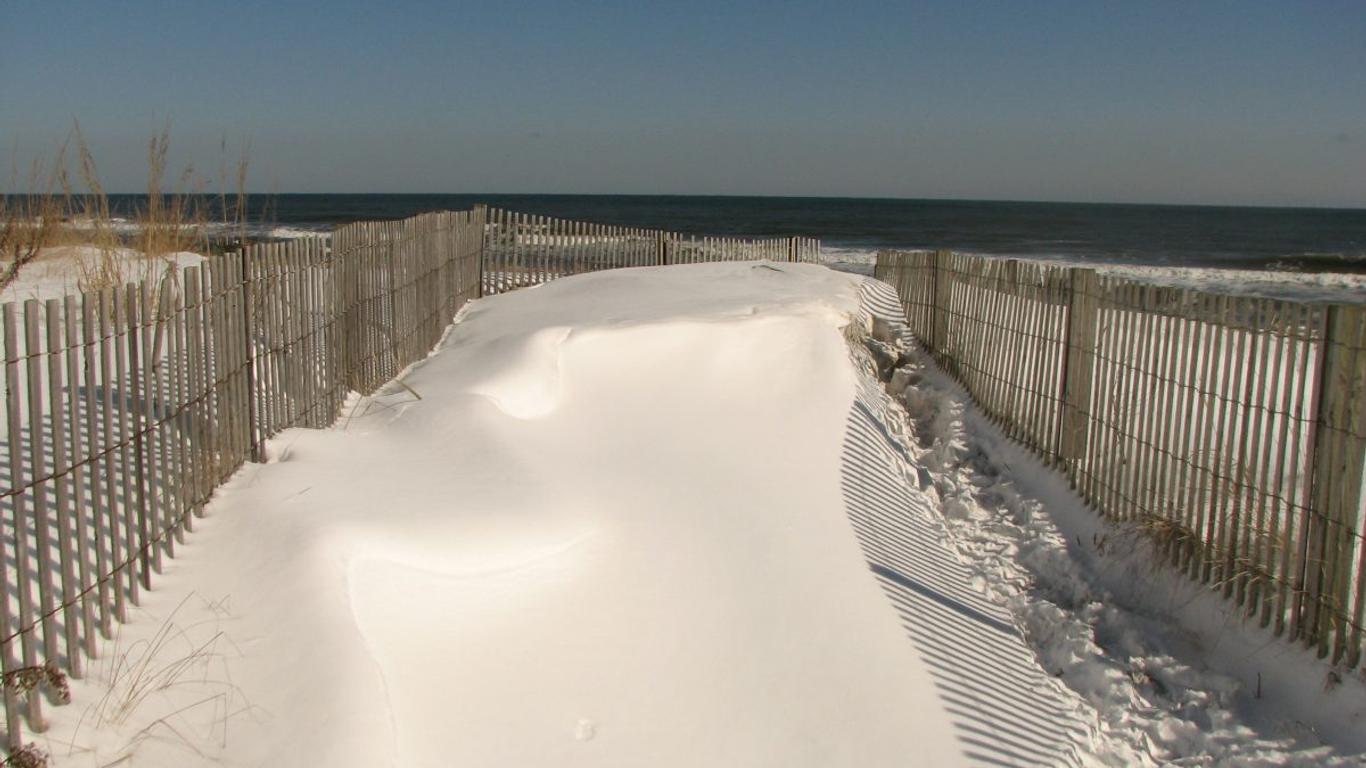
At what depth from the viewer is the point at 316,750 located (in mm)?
3338

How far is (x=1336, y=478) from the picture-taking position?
15.8 ft

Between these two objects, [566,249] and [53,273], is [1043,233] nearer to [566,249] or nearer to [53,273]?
[566,249]

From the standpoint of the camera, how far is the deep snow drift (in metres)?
3.64

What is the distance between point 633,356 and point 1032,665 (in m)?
4.18

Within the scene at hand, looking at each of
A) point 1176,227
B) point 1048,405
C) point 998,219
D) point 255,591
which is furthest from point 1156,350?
point 998,219

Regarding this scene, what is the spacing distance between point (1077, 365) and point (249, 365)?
18.7 feet

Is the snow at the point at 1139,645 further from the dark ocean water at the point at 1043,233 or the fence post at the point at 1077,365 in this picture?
the dark ocean water at the point at 1043,233

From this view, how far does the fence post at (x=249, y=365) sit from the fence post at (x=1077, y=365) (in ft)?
18.2

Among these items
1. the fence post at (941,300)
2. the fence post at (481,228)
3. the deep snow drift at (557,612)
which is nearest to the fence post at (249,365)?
the deep snow drift at (557,612)

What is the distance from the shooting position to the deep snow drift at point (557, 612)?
364 cm

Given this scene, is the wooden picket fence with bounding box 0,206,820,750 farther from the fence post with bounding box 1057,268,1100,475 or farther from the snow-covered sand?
the fence post with bounding box 1057,268,1100,475

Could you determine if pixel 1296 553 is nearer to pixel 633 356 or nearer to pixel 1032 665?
pixel 1032 665

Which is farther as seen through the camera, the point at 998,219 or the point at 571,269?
the point at 998,219

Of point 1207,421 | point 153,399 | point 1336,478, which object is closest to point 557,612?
point 153,399
